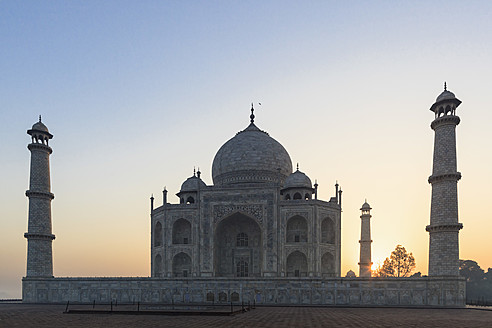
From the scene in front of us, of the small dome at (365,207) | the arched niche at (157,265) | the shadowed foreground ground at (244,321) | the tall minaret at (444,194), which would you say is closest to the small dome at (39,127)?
the arched niche at (157,265)

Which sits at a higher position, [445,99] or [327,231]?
[445,99]

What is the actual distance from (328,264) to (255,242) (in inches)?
263

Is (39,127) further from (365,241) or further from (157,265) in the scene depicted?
(365,241)

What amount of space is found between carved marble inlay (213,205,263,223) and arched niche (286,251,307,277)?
4.43 m

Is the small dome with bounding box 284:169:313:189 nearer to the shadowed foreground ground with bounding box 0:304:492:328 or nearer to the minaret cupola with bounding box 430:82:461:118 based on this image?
the minaret cupola with bounding box 430:82:461:118

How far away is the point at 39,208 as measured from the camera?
34.8 m

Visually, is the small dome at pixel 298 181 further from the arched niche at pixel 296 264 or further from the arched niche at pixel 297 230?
the arched niche at pixel 296 264

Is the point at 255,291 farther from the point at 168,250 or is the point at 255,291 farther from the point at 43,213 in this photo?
the point at 43,213

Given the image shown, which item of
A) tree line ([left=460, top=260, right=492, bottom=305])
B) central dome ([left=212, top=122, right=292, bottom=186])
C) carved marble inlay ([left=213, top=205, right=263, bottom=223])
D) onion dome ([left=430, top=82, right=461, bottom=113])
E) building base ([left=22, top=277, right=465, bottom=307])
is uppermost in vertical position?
onion dome ([left=430, top=82, right=461, bottom=113])

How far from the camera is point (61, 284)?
33219 millimetres

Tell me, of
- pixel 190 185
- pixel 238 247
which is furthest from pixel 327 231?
pixel 190 185

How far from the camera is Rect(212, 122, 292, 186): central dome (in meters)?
44.5

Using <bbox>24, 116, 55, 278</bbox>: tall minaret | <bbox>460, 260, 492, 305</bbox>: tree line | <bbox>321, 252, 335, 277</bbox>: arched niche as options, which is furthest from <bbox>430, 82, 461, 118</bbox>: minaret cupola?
<bbox>460, 260, 492, 305</bbox>: tree line

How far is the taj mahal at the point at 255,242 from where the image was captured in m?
28.9
